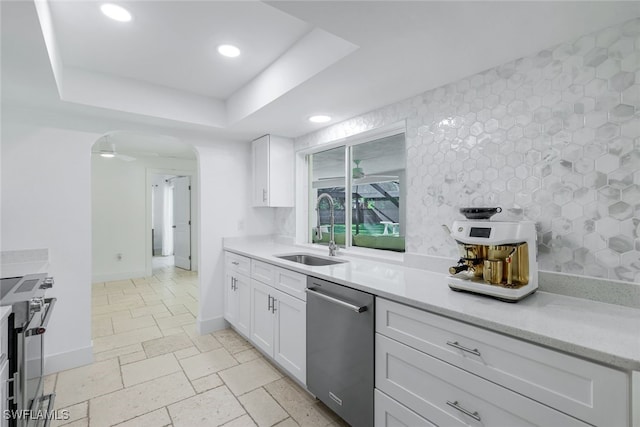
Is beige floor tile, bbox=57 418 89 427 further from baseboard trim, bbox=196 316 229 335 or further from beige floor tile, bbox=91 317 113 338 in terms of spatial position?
beige floor tile, bbox=91 317 113 338

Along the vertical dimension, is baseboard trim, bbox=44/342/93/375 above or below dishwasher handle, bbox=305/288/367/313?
below

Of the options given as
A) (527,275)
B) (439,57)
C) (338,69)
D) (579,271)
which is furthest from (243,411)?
(439,57)

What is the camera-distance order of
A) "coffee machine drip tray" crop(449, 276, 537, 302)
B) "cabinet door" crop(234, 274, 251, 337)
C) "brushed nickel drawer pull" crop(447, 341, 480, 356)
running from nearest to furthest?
"brushed nickel drawer pull" crop(447, 341, 480, 356) < "coffee machine drip tray" crop(449, 276, 537, 302) < "cabinet door" crop(234, 274, 251, 337)

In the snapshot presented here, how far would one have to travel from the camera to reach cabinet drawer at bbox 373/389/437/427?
4.22ft

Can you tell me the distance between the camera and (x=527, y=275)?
1270mm

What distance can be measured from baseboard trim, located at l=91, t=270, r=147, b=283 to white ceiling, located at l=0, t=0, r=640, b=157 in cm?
364

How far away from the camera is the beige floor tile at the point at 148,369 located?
2217 mm

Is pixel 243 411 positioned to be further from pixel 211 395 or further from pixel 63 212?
pixel 63 212

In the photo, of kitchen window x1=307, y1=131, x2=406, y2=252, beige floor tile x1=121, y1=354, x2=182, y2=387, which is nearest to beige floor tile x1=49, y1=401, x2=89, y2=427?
beige floor tile x1=121, y1=354, x2=182, y2=387

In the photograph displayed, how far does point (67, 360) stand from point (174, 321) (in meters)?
1.07

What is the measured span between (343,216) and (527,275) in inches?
68.7

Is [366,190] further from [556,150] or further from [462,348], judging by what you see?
[462,348]

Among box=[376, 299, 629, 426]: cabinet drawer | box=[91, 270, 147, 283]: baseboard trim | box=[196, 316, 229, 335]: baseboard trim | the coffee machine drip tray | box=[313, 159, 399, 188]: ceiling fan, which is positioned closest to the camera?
box=[376, 299, 629, 426]: cabinet drawer

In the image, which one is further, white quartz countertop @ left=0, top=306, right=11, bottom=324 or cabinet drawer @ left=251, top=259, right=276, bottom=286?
cabinet drawer @ left=251, top=259, right=276, bottom=286
